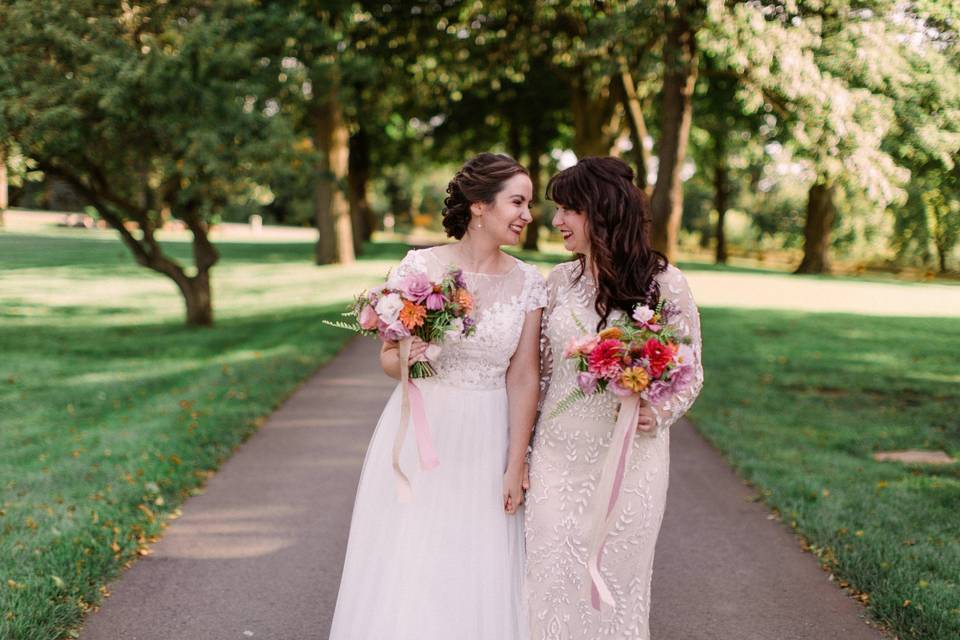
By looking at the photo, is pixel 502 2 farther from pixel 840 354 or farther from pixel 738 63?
pixel 840 354

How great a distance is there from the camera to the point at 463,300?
A: 3191mm

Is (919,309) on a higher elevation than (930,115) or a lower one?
lower

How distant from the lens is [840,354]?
1289 cm

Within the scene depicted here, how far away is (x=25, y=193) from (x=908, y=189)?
47.4ft

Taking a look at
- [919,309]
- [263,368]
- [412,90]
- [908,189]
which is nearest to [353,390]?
[263,368]

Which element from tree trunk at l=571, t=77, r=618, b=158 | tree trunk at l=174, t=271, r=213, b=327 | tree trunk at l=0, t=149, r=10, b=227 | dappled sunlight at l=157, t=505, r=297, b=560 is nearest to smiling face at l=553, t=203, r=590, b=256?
dappled sunlight at l=157, t=505, r=297, b=560

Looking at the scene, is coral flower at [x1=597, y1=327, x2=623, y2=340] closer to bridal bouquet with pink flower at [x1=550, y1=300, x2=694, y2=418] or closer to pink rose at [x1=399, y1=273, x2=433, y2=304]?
bridal bouquet with pink flower at [x1=550, y1=300, x2=694, y2=418]

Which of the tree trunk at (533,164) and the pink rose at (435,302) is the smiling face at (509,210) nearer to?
the pink rose at (435,302)

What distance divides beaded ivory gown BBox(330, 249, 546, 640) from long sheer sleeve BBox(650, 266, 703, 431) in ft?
1.85

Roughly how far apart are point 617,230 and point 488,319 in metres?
0.69

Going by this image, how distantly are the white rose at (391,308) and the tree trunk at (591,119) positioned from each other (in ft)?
70.9

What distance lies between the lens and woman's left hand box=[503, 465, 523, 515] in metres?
3.49

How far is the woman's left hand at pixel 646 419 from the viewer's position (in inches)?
124

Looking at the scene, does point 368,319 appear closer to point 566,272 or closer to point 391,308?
point 391,308
